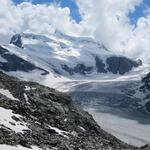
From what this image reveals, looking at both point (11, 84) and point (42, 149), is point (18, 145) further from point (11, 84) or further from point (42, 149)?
point (11, 84)

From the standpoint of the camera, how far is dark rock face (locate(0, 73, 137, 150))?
6925cm

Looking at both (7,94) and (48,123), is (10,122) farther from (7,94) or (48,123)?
(7,94)

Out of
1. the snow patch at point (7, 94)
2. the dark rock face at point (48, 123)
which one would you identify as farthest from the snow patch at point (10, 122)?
the snow patch at point (7, 94)

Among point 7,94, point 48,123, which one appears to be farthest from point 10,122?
point 7,94

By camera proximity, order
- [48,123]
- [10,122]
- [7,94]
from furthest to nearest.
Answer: [7,94], [48,123], [10,122]

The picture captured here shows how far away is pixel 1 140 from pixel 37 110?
36.7 metres

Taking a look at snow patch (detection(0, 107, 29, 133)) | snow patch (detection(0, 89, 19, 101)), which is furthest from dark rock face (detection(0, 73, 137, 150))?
snow patch (detection(0, 89, 19, 101))

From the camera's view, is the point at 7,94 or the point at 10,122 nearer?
the point at 10,122

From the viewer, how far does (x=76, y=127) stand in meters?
99.8

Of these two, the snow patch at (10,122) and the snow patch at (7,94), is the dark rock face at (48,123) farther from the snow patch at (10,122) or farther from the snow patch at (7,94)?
the snow patch at (7,94)

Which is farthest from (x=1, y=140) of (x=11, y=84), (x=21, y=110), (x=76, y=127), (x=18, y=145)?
(x=11, y=84)

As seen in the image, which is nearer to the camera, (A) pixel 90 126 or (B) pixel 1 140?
(B) pixel 1 140

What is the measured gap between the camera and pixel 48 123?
89.4m

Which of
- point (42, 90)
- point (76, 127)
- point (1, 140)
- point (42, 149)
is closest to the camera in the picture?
point (1, 140)
